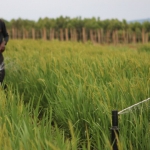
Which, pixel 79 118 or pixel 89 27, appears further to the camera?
pixel 89 27

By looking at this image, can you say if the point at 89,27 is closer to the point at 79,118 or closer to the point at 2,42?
the point at 2,42

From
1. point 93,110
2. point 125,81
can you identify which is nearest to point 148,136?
point 93,110

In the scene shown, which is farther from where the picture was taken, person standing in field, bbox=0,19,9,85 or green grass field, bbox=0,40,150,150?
person standing in field, bbox=0,19,9,85

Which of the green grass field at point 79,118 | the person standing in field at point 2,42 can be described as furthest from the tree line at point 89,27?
the green grass field at point 79,118

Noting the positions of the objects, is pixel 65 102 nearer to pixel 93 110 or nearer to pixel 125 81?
pixel 93 110

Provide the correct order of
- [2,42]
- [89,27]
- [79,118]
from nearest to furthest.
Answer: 1. [79,118]
2. [2,42]
3. [89,27]

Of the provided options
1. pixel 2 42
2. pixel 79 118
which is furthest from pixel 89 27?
pixel 79 118

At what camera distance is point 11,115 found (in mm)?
2314

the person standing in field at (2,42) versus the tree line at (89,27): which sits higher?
the tree line at (89,27)

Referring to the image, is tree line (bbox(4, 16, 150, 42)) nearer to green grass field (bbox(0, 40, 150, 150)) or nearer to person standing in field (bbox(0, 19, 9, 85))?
person standing in field (bbox(0, 19, 9, 85))

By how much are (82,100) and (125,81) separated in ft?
1.53

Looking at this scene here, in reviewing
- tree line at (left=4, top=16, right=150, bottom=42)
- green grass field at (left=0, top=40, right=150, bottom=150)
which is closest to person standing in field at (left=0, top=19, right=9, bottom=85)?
green grass field at (left=0, top=40, right=150, bottom=150)

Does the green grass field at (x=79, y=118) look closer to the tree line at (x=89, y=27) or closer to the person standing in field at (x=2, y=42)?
the person standing in field at (x=2, y=42)

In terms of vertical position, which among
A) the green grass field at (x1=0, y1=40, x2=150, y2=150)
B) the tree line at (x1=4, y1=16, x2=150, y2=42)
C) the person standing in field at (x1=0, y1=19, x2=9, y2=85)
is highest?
the tree line at (x1=4, y1=16, x2=150, y2=42)
